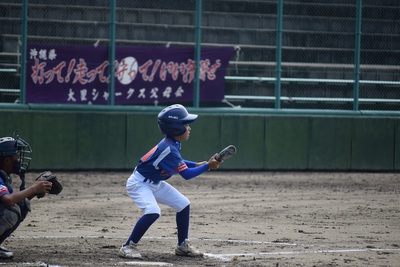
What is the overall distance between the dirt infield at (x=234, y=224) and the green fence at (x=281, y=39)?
2279mm

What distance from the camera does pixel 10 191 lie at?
6.53 m

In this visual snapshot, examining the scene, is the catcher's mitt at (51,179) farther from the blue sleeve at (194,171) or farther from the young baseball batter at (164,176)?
the blue sleeve at (194,171)

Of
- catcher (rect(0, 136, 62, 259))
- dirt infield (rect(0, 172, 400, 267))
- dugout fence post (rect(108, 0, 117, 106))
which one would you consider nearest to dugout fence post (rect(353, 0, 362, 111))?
dirt infield (rect(0, 172, 400, 267))

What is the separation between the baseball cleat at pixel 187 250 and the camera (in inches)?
266

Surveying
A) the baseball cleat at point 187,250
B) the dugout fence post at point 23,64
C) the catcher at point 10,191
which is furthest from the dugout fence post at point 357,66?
the catcher at point 10,191

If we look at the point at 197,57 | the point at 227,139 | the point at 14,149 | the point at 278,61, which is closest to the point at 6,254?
the point at 14,149

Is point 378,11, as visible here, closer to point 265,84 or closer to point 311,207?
point 265,84

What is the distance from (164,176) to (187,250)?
0.71m

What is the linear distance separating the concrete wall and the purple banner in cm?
40

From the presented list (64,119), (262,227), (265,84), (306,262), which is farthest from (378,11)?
(306,262)

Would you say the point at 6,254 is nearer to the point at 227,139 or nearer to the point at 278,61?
the point at 227,139

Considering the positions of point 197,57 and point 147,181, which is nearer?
point 147,181

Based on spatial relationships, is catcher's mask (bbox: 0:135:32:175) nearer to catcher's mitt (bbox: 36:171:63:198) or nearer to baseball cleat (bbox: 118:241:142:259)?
catcher's mitt (bbox: 36:171:63:198)

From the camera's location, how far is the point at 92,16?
1622cm
